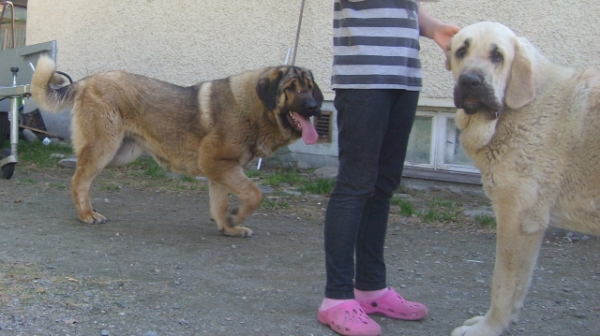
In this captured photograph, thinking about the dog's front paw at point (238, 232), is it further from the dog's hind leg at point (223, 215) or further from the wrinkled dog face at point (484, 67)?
the wrinkled dog face at point (484, 67)

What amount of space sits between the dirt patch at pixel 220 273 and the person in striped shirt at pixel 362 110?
248 mm

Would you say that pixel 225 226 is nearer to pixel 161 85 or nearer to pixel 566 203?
pixel 161 85

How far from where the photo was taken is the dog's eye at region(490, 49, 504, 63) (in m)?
2.90

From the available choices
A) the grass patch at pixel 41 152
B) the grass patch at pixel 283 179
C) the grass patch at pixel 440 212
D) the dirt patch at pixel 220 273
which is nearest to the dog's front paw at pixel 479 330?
the dirt patch at pixel 220 273

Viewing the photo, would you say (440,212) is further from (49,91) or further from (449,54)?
(49,91)

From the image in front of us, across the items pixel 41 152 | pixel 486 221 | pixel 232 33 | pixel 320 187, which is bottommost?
pixel 41 152

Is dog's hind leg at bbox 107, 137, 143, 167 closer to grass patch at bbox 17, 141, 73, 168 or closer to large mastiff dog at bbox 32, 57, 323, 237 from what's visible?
large mastiff dog at bbox 32, 57, 323, 237

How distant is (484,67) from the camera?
2.88 meters

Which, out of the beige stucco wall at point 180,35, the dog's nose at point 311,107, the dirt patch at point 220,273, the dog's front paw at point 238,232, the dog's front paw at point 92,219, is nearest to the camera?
the dirt patch at point 220,273

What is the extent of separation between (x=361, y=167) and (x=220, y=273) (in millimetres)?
1422

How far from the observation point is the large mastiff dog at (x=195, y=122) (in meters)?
5.13

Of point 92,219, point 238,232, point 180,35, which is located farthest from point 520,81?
point 180,35

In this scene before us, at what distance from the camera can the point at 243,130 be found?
5195 millimetres

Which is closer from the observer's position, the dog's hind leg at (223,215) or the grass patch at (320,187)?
the dog's hind leg at (223,215)
